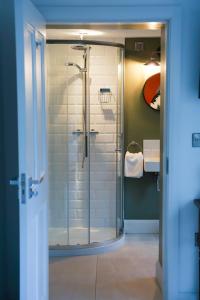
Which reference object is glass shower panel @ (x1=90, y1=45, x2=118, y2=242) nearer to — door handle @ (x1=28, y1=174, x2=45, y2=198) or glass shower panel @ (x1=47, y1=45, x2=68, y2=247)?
glass shower panel @ (x1=47, y1=45, x2=68, y2=247)

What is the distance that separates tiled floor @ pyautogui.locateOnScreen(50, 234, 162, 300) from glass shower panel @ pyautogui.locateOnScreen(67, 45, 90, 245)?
0.36 m

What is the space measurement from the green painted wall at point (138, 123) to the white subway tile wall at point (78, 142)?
25cm

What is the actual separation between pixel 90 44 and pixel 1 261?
2.27 metres

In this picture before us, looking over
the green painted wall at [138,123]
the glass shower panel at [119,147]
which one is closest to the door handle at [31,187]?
the glass shower panel at [119,147]

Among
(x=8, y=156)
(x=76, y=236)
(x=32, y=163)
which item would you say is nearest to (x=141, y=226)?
(x=76, y=236)

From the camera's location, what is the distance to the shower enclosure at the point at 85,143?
4098mm

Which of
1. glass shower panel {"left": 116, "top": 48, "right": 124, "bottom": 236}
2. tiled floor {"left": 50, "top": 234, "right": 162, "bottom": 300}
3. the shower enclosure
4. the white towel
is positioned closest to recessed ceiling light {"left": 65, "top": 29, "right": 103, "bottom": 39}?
the shower enclosure

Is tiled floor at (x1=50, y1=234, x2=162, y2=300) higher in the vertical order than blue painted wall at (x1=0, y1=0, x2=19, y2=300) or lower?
lower

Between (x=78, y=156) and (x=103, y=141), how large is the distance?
316mm

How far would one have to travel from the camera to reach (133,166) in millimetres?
4383

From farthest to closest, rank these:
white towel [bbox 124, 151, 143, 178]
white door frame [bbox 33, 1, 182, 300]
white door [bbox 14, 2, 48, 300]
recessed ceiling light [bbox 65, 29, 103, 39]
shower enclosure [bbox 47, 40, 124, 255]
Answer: white towel [bbox 124, 151, 143, 178], shower enclosure [bbox 47, 40, 124, 255], recessed ceiling light [bbox 65, 29, 103, 39], white door frame [bbox 33, 1, 182, 300], white door [bbox 14, 2, 48, 300]

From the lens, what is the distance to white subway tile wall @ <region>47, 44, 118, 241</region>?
412 centimetres

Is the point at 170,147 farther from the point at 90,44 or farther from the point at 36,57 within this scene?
the point at 90,44

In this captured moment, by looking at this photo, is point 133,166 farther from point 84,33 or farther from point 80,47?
point 84,33
